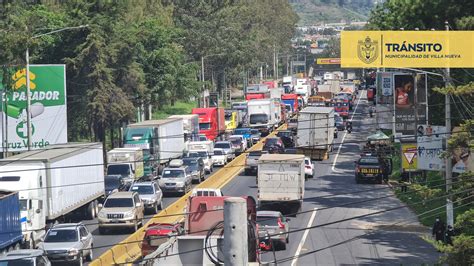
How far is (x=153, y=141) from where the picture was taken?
5928 centimetres

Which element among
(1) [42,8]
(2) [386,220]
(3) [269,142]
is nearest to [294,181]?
(2) [386,220]

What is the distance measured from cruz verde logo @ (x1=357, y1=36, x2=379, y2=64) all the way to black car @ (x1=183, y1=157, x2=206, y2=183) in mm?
13943

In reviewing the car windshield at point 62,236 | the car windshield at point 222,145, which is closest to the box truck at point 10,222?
the car windshield at point 62,236

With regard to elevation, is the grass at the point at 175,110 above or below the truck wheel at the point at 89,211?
above

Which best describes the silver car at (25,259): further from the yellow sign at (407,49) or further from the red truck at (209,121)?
the red truck at (209,121)

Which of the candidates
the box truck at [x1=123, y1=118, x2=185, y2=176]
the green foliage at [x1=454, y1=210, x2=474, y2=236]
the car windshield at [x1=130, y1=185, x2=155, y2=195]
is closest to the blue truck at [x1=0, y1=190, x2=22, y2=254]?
the car windshield at [x1=130, y1=185, x2=155, y2=195]

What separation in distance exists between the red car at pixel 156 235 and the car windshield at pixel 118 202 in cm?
536

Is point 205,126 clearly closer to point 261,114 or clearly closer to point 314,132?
point 261,114

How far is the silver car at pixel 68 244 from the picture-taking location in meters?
32.1

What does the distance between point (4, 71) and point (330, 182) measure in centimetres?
1904

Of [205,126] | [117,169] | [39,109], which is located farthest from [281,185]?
[205,126]

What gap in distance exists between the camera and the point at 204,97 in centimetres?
11425

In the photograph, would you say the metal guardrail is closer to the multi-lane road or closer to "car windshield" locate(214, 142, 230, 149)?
the multi-lane road

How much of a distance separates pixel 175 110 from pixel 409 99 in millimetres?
65185
